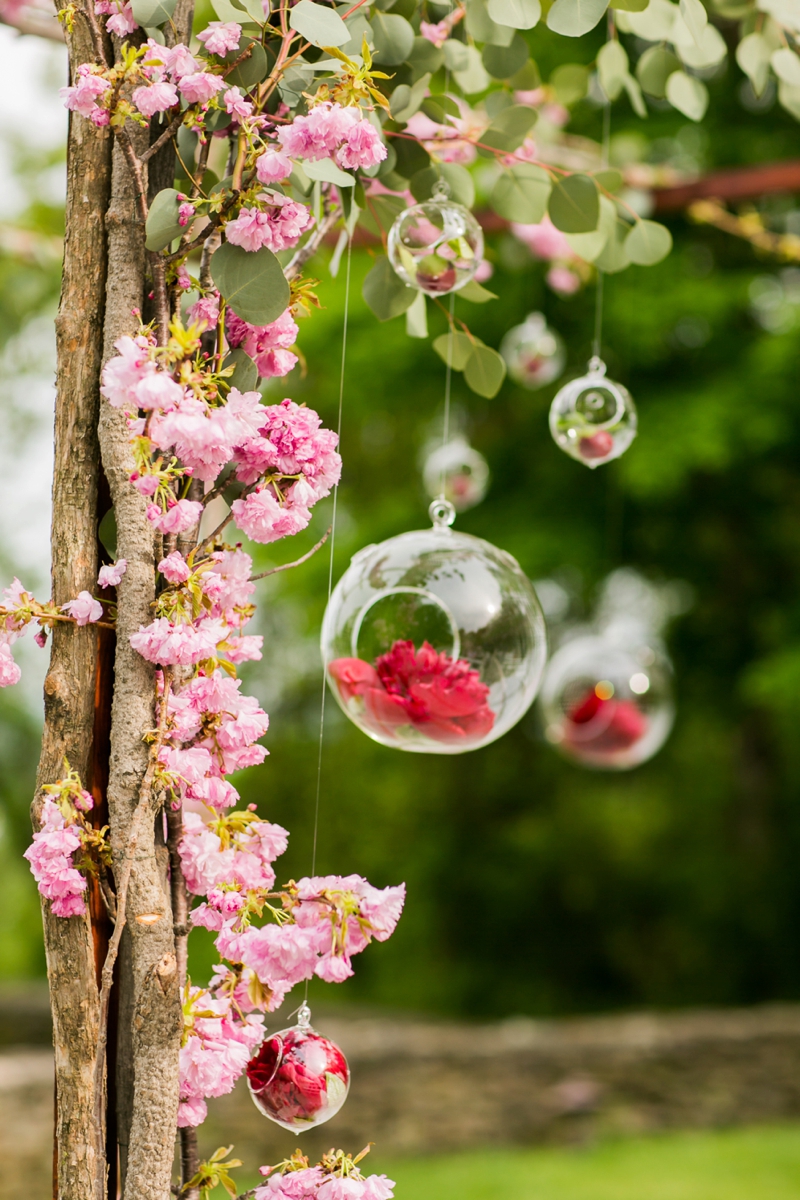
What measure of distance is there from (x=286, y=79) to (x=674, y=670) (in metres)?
6.37

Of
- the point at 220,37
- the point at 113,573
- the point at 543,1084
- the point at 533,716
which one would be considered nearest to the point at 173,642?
the point at 113,573

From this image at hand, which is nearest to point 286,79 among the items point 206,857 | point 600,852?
point 206,857

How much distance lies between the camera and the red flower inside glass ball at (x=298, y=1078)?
3.13 feet

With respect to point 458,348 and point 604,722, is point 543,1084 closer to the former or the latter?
point 604,722

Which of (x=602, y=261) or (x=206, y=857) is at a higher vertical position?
(x=602, y=261)

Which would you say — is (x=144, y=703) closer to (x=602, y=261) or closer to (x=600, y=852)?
(x=602, y=261)

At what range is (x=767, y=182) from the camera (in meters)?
2.86

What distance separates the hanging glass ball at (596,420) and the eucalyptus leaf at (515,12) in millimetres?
838

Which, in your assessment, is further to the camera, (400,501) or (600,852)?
(600,852)

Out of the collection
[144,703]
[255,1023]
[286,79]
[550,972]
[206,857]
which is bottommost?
[550,972]

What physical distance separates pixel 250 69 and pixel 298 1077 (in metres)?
0.80

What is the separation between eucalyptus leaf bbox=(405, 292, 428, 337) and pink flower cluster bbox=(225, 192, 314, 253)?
1.53 ft

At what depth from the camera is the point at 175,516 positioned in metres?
0.85

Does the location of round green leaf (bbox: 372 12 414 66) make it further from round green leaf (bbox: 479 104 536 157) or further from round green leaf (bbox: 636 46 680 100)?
round green leaf (bbox: 636 46 680 100)
